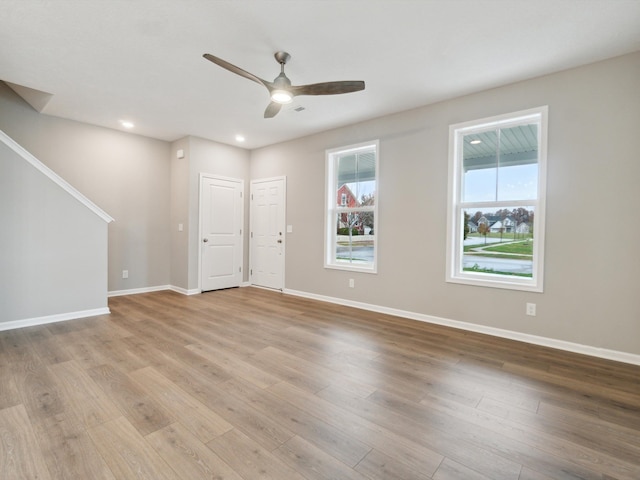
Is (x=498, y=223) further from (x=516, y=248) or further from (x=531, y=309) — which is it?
(x=531, y=309)

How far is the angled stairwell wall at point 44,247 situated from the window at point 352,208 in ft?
10.7

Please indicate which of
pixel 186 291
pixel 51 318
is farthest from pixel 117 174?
pixel 51 318

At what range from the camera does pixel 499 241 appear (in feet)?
11.7

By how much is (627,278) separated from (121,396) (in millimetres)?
4287

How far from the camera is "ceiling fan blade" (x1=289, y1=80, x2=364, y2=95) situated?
2.62 metres

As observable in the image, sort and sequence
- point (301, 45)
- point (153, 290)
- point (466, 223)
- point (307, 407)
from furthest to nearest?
point (153, 290) < point (466, 223) < point (301, 45) < point (307, 407)

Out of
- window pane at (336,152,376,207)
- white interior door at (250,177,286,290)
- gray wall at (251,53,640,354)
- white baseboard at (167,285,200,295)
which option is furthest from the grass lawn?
white baseboard at (167,285,200,295)

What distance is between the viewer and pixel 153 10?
2.31 m

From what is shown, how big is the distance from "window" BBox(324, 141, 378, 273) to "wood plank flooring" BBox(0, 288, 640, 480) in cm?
155

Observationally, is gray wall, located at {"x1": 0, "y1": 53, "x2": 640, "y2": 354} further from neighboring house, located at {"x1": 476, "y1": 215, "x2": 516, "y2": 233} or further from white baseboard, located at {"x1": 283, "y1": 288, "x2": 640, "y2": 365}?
neighboring house, located at {"x1": 476, "y1": 215, "x2": 516, "y2": 233}

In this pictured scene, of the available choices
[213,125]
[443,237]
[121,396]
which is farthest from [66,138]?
[443,237]

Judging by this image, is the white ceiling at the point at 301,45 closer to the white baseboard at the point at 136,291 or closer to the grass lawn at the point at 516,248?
the grass lawn at the point at 516,248

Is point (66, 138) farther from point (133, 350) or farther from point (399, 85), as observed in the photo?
point (399, 85)

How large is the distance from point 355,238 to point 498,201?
2.02 metres
